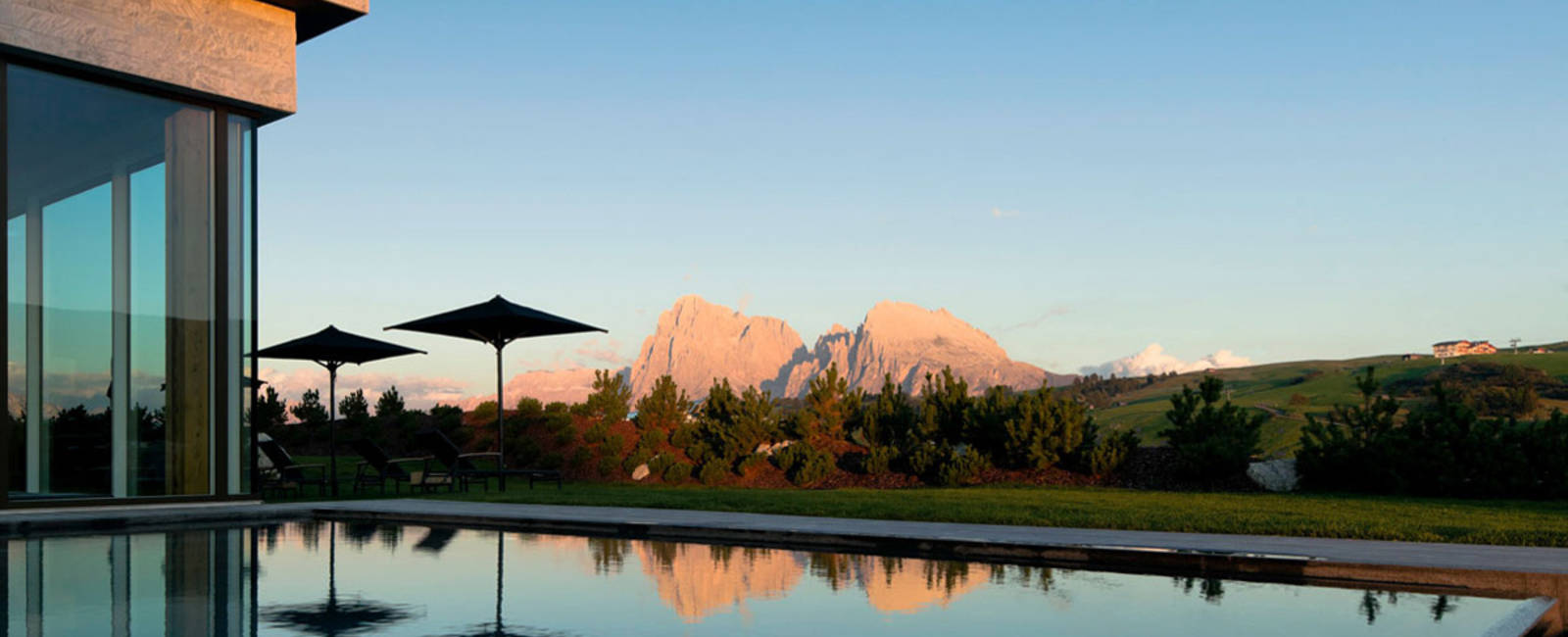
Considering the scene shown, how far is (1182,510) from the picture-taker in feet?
31.4

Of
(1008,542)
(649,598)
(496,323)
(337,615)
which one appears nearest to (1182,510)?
(1008,542)

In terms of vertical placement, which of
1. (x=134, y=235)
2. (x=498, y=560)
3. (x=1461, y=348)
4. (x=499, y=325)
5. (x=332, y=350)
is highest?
(x=1461, y=348)

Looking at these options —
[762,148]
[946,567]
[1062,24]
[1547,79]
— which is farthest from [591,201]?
[946,567]

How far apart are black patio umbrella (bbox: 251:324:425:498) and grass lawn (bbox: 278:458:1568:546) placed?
13.2 feet

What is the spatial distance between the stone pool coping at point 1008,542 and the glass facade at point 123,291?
1.61 feet

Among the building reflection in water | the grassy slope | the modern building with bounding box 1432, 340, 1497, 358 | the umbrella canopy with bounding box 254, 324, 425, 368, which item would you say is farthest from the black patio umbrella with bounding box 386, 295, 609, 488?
the modern building with bounding box 1432, 340, 1497, 358

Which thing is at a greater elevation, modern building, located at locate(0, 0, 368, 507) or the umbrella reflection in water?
modern building, located at locate(0, 0, 368, 507)

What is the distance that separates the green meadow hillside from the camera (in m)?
63.6

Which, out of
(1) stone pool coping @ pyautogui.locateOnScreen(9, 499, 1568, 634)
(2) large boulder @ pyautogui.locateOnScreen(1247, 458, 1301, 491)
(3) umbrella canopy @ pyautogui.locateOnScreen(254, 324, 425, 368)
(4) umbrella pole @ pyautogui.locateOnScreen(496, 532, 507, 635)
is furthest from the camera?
(3) umbrella canopy @ pyautogui.locateOnScreen(254, 324, 425, 368)

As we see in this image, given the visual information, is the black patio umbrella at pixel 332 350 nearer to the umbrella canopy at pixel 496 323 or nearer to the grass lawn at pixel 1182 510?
the umbrella canopy at pixel 496 323

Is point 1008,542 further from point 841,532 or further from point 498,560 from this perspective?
point 498,560

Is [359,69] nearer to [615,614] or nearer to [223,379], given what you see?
[223,379]

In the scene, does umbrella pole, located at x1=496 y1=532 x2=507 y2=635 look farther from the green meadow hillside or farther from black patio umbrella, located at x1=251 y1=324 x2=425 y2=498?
the green meadow hillside

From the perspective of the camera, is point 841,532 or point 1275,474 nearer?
point 841,532
